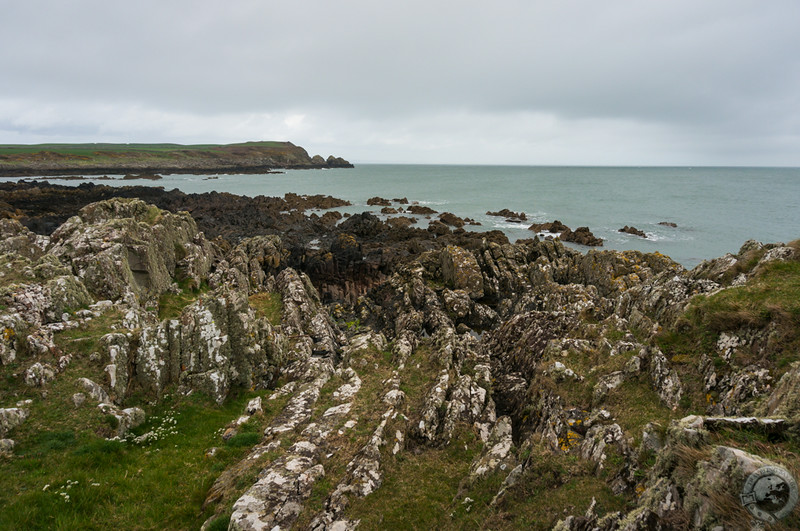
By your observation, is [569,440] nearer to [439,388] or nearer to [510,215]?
[439,388]

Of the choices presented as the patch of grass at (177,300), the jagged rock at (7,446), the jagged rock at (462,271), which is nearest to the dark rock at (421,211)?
the jagged rock at (462,271)

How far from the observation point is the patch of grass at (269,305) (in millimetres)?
27075

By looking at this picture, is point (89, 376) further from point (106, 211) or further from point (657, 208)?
point (657, 208)

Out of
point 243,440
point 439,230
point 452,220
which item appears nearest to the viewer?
point 243,440

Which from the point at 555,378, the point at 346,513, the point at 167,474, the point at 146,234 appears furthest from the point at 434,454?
the point at 146,234

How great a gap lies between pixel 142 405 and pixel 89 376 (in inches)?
94.0

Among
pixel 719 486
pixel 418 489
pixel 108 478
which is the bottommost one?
pixel 418 489

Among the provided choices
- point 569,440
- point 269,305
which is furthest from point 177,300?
point 569,440

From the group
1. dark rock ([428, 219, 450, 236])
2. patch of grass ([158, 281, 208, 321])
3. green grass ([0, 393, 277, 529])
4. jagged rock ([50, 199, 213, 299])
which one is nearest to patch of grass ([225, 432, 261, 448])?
green grass ([0, 393, 277, 529])

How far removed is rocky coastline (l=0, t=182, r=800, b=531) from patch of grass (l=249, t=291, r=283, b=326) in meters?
0.22

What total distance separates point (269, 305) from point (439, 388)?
18625mm

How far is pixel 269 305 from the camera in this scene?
29.6 metres

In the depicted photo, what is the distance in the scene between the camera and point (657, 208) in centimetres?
9488

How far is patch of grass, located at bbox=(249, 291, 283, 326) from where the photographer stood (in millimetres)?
27075
